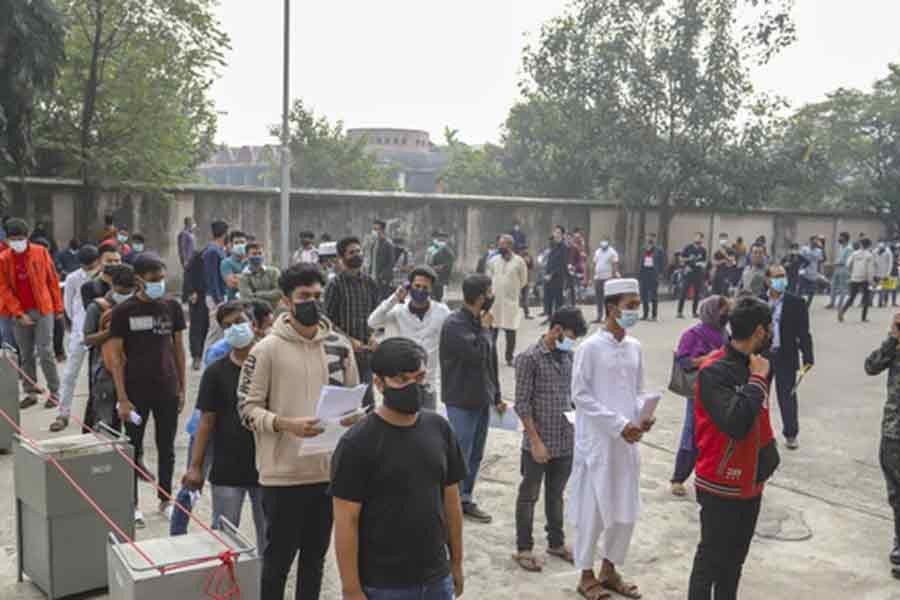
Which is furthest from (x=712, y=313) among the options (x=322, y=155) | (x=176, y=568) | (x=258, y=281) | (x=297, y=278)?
(x=322, y=155)

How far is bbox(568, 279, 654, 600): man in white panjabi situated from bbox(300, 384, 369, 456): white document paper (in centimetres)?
153

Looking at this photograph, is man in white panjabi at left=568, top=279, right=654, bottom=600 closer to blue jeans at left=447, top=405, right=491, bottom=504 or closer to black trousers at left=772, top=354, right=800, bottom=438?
blue jeans at left=447, top=405, right=491, bottom=504

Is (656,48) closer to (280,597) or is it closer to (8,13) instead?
(8,13)

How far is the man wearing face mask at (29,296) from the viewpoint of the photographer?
26.8 feet

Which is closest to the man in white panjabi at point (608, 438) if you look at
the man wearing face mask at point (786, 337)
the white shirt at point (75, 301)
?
the man wearing face mask at point (786, 337)

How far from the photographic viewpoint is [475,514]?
6.08 meters

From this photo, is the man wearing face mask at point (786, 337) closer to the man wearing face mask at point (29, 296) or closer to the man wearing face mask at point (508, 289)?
the man wearing face mask at point (508, 289)

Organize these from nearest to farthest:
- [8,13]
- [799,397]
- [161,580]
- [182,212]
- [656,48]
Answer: [161,580], [799,397], [8,13], [182,212], [656,48]

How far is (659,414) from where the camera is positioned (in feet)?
31.1

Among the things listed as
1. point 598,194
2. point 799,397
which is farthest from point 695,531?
point 598,194

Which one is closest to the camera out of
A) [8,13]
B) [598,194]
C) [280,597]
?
[280,597]

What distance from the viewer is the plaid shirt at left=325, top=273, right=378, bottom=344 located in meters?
7.17

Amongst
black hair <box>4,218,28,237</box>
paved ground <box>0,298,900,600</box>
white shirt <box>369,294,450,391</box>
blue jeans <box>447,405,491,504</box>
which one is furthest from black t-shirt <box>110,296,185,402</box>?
black hair <box>4,218,28,237</box>

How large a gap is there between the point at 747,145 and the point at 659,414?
14334 millimetres
